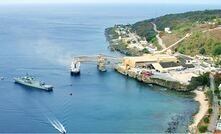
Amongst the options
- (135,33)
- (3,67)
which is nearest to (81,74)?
(3,67)

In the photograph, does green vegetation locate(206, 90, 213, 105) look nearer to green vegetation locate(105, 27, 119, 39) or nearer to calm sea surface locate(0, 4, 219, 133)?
calm sea surface locate(0, 4, 219, 133)

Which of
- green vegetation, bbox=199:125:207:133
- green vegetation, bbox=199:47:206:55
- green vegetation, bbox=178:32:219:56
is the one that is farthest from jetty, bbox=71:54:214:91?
green vegetation, bbox=199:125:207:133

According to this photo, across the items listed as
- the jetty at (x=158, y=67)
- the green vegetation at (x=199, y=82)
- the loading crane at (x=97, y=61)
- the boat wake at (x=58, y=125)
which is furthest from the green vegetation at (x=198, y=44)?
the boat wake at (x=58, y=125)

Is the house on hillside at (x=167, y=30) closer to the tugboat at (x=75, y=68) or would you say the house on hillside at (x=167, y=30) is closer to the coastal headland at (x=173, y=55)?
the coastal headland at (x=173, y=55)

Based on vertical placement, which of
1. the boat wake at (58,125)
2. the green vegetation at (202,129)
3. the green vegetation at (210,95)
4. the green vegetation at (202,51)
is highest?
the green vegetation at (202,51)

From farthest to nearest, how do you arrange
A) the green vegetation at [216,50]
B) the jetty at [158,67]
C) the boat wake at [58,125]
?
the green vegetation at [216,50] < the jetty at [158,67] < the boat wake at [58,125]

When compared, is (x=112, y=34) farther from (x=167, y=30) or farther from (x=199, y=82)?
(x=199, y=82)

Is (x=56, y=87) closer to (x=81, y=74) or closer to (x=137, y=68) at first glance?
(x=81, y=74)

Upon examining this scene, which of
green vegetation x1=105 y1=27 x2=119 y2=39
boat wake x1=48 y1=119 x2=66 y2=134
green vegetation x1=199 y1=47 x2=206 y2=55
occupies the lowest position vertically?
boat wake x1=48 y1=119 x2=66 y2=134

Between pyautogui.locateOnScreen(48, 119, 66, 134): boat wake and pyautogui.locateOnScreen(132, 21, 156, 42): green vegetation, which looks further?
pyautogui.locateOnScreen(132, 21, 156, 42): green vegetation
